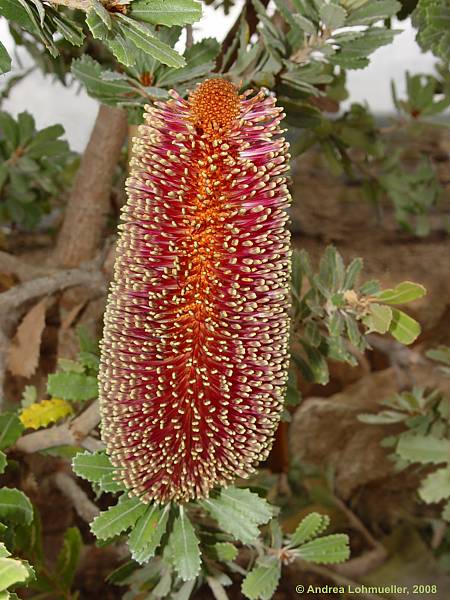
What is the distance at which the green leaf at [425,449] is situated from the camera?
87 cm

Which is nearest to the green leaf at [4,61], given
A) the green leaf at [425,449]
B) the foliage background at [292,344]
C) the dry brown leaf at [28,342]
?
the foliage background at [292,344]

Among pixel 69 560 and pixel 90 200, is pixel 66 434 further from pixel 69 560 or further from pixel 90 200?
pixel 90 200

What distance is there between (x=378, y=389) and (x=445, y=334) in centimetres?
25

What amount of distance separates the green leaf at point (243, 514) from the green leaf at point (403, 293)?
21cm

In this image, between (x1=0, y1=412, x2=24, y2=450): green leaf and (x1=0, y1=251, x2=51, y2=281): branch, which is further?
(x1=0, y1=251, x2=51, y2=281): branch

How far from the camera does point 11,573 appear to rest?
0.37m

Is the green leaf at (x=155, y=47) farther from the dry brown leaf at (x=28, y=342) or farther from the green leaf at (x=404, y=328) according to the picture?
the dry brown leaf at (x=28, y=342)

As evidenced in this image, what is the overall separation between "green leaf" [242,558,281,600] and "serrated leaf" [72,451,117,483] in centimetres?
17

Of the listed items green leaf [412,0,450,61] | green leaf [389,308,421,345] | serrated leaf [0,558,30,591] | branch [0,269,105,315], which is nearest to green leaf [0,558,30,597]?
serrated leaf [0,558,30,591]

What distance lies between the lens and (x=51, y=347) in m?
1.08

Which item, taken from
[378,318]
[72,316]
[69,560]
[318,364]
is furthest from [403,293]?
[72,316]

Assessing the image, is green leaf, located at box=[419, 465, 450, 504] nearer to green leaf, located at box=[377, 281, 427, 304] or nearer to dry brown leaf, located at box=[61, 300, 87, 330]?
green leaf, located at box=[377, 281, 427, 304]

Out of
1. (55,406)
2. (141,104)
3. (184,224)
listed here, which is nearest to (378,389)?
(55,406)

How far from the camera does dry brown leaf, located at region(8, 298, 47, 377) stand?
0.93m
